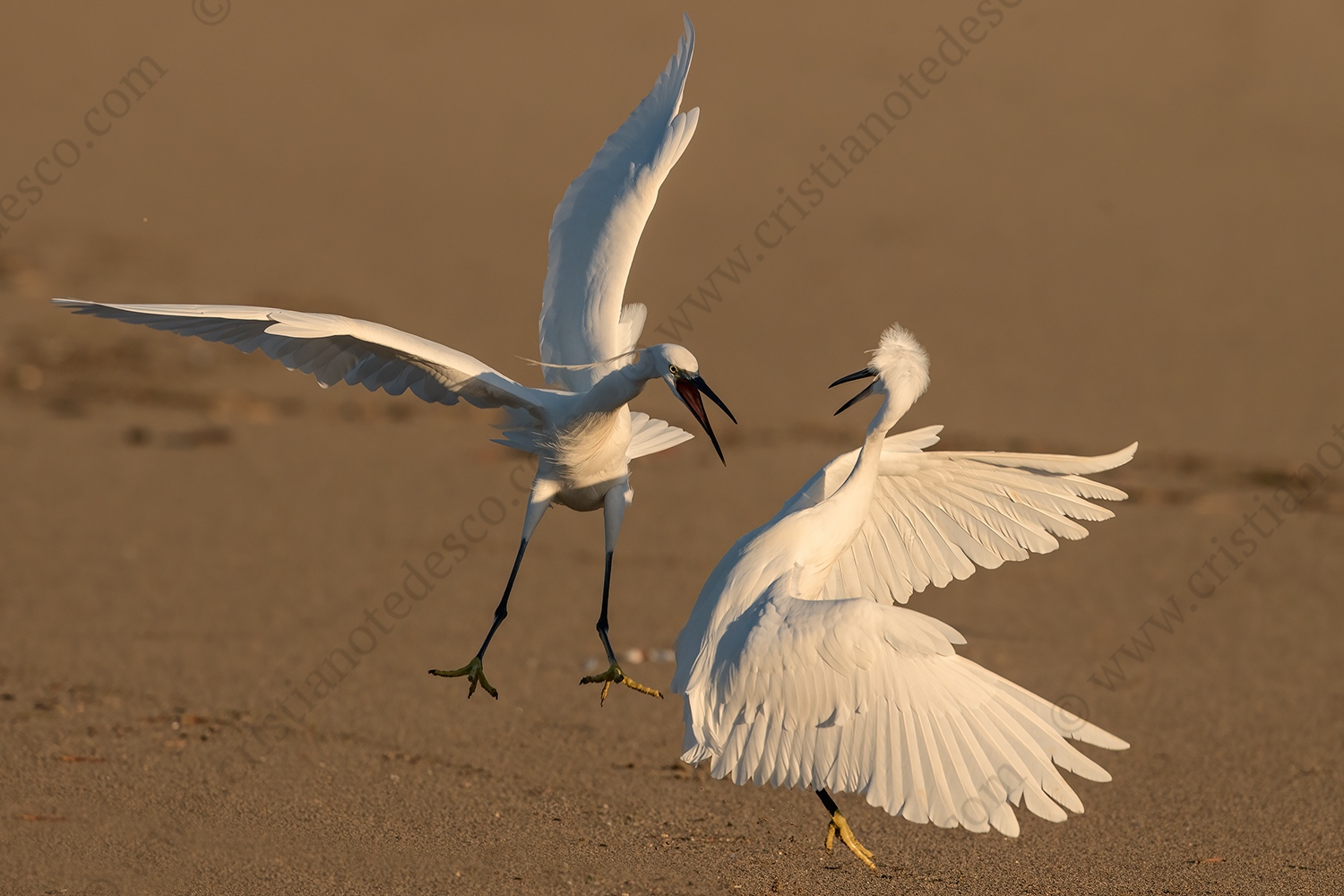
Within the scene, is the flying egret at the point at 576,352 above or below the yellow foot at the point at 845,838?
above

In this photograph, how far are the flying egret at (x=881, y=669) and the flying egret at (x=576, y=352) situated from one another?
0.59 m

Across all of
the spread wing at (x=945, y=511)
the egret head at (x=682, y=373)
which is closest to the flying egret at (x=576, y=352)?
the egret head at (x=682, y=373)

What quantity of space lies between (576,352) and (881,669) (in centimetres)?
298

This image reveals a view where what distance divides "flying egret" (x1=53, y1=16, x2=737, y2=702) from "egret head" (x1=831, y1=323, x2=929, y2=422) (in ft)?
2.12

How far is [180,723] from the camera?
7793 millimetres

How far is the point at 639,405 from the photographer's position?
13.3 m

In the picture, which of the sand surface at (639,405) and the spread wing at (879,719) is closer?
the spread wing at (879,719)

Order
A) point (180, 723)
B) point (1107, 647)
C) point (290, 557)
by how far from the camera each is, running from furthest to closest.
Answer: point (290, 557), point (1107, 647), point (180, 723)

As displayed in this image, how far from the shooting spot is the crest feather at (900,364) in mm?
5957

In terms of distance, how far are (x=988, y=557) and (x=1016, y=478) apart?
338 mm

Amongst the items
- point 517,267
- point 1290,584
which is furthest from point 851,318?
point 1290,584

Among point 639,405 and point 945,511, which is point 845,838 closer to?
point 945,511

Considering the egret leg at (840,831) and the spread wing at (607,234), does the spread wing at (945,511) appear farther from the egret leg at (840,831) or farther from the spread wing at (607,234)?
the spread wing at (607,234)

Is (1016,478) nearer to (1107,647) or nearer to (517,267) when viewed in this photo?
(1107,647)
